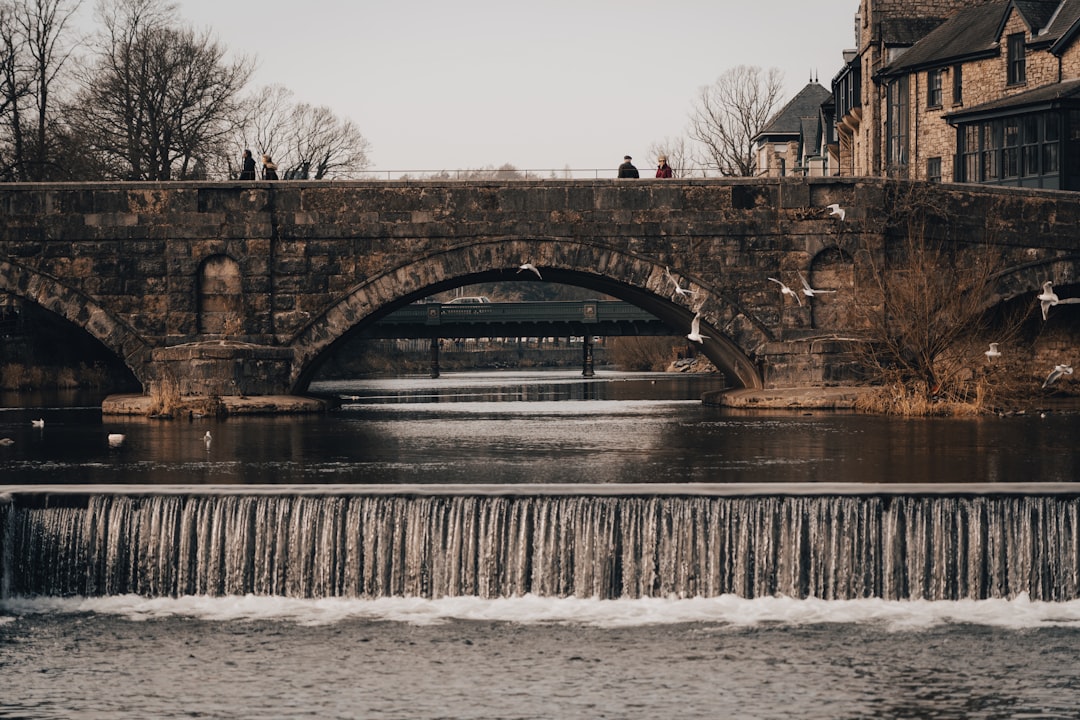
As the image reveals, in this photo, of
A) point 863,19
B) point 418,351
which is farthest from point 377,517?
point 418,351

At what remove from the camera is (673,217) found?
39.2 metres

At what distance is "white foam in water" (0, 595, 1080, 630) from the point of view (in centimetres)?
1850

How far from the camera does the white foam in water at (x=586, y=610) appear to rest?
1850 centimetres

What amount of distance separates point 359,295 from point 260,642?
22337 millimetres

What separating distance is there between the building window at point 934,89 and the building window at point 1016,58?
292cm

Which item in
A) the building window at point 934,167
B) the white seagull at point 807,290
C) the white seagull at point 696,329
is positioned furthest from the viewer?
the building window at point 934,167

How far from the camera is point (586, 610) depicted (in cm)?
1919

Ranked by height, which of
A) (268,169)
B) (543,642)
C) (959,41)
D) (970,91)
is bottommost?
(543,642)

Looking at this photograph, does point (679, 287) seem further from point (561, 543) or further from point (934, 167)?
point (934, 167)

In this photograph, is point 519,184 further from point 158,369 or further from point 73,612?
point 73,612

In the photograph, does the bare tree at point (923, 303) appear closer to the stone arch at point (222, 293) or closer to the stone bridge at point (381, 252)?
the stone bridge at point (381, 252)

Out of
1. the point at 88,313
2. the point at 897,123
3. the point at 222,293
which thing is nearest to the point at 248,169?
the point at 222,293

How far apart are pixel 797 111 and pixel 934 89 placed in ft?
76.9

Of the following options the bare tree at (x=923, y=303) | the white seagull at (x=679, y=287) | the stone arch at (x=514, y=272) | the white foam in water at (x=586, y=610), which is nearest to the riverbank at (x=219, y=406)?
the stone arch at (x=514, y=272)
